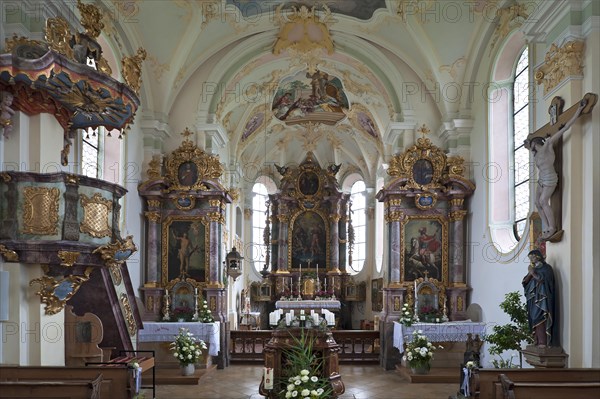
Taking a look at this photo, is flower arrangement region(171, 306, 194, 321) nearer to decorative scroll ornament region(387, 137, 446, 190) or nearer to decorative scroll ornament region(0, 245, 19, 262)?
decorative scroll ornament region(387, 137, 446, 190)

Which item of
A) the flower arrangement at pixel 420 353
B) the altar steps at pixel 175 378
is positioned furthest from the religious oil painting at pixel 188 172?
the flower arrangement at pixel 420 353

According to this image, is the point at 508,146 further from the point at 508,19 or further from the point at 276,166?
the point at 276,166

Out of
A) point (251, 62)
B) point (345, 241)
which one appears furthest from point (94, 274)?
point (345, 241)

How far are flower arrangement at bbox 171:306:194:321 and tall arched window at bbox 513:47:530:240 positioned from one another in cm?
743

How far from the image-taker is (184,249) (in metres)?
15.6

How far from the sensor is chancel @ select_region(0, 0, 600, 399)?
8.48m

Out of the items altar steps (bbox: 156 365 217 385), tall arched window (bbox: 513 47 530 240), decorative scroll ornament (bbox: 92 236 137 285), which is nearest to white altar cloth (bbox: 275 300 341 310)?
altar steps (bbox: 156 365 217 385)

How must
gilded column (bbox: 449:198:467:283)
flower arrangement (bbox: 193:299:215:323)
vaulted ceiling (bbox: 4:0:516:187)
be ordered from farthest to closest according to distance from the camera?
1. gilded column (bbox: 449:198:467:283)
2. flower arrangement (bbox: 193:299:215:323)
3. vaulted ceiling (bbox: 4:0:516:187)

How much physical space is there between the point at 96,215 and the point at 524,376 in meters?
5.92

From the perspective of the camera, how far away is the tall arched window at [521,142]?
12.4 m

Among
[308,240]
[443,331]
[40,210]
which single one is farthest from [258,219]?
[40,210]

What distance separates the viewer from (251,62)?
53.9 ft

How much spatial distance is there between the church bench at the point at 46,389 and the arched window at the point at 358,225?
19271 mm

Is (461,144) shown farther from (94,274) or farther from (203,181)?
(94,274)
